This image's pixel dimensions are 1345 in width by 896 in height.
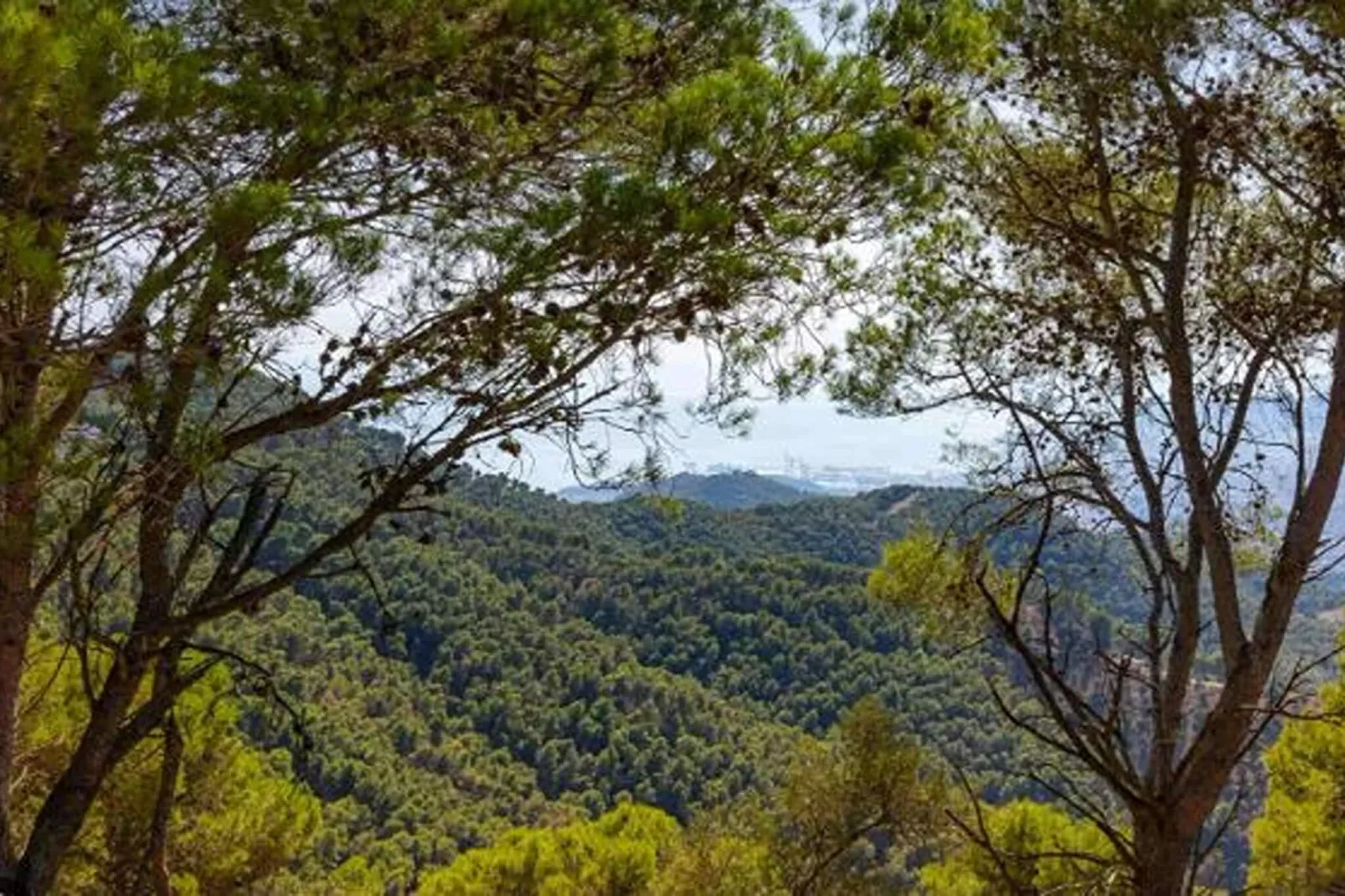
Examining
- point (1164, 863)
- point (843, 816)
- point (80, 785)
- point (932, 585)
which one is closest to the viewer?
point (1164, 863)

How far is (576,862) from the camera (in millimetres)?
10859

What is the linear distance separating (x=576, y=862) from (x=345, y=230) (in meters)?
8.96

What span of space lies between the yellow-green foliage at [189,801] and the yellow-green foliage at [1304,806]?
5458 millimetres

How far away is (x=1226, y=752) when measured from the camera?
6.84ft

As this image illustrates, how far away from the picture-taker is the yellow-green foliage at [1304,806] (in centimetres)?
682

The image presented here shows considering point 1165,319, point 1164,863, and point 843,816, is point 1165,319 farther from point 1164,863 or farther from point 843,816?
point 843,816

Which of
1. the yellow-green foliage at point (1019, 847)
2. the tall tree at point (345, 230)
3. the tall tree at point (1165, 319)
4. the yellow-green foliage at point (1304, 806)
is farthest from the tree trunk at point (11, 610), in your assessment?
the yellow-green foliage at point (1304, 806)

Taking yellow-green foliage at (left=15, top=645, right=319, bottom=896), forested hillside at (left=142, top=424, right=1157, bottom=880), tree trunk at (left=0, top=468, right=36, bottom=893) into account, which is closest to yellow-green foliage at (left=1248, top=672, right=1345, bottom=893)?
yellow-green foliage at (left=15, top=645, right=319, bottom=896)

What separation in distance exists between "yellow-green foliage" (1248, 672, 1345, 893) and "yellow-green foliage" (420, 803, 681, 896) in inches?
195

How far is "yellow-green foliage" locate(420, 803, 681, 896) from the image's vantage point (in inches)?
414

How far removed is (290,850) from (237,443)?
629 centimetres

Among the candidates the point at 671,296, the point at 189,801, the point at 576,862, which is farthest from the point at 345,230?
the point at 576,862

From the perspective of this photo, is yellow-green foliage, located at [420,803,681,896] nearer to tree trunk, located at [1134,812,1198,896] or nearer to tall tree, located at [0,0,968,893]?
tall tree, located at [0,0,968,893]

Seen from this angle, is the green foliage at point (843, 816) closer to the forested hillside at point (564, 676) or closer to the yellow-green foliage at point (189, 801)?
the yellow-green foliage at point (189, 801)
